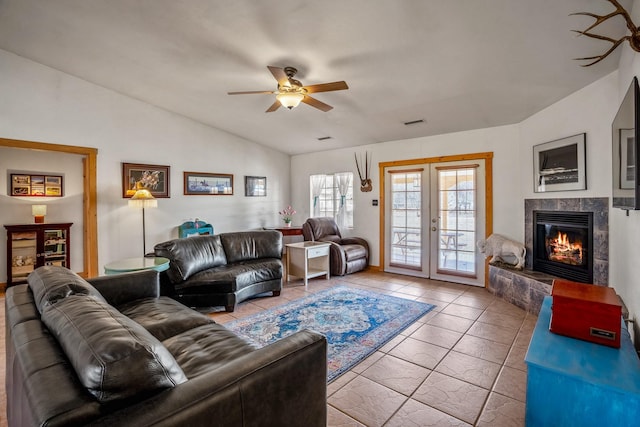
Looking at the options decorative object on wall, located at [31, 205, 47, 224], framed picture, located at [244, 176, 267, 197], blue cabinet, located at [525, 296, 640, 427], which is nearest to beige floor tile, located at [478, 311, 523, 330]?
blue cabinet, located at [525, 296, 640, 427]

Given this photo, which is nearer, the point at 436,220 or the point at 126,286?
the point at 126,286

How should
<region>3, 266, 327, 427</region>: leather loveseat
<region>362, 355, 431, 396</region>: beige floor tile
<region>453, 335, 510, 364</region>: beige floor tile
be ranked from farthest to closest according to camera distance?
<region>453, 335, 510, 364</region>: beige floor tile → <region>362, 355, 431, 396</region>: beige floor tile → <region>3, 266, 327, 427</region>: leather loveseat

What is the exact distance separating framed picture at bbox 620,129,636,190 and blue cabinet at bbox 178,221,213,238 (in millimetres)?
5382

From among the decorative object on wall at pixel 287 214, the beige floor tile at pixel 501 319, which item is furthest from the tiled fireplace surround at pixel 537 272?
the decorative object on wall at pixel 287 214

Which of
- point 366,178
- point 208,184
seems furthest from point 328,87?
point 208,184

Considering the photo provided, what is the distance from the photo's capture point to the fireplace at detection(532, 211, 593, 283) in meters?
3.29

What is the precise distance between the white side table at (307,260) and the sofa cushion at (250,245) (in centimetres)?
38

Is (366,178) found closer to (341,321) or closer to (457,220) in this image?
(457,220)

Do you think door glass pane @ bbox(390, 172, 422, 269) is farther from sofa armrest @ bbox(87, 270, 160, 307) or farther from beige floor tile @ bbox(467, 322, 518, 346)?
A: sofa armrest @ bbox(87, 270, 160, 307)

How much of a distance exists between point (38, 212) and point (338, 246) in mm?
5057

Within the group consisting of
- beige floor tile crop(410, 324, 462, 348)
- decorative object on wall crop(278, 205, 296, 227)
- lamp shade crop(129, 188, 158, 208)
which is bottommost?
beige floor tile crop(410, 324, 462, 348)

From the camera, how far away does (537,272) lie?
386 centimetres

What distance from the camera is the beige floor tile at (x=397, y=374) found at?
2.24 meters

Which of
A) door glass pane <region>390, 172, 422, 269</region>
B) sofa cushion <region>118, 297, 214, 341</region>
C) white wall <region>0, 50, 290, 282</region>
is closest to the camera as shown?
sofa cushion <region>118, 297, 214, 341</region>
